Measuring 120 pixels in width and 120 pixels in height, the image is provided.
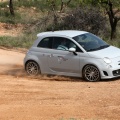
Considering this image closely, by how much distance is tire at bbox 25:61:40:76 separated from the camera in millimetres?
15516

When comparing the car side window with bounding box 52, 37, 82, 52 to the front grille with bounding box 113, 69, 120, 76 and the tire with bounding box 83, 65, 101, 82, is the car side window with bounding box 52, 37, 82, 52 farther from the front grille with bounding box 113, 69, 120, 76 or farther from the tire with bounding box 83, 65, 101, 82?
the front grille with bounding box 113, 69, 120, 76

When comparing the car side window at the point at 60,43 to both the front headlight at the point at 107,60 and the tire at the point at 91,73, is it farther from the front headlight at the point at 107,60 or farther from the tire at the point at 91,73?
the front headlight at the point at 107,60

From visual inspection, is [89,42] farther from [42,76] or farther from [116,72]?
[42,76]

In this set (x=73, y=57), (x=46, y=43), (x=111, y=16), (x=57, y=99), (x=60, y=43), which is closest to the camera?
(x=57, y=99)

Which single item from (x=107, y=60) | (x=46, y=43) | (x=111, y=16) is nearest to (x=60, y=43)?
(x=46, y=43)

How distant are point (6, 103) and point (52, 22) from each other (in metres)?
18.6

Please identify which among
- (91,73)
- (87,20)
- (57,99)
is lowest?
(57,99)

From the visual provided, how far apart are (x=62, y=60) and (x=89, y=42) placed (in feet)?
3.71

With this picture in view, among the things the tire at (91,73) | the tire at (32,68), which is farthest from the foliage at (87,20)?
the tire at (91,73)

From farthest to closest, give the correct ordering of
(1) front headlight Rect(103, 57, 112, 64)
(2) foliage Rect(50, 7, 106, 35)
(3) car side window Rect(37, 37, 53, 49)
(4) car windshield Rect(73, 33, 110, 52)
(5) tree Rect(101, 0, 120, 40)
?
1. (2) foliage Rect(50, 7, 106, 35)
2. (5) tree Rect(101, 0, 120, 40)
3. (3) car side window Rect(37, 37, 53, 49)
4. (4) car windshield Rect(73, 33, 110, 52)
5. (1) front headlight Rect(103, 57, 112, 64)

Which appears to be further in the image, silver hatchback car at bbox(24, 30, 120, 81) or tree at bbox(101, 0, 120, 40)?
tree at bbox(101, 0, 120, 40)

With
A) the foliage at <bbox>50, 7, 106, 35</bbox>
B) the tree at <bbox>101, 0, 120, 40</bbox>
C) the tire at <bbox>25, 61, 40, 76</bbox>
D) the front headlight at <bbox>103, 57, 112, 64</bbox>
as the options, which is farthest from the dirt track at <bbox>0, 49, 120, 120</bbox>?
the foliage at <bbox>50, 7, 106, 35</bbox>

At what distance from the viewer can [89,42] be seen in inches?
588

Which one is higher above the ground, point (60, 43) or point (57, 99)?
point (60, 43)
